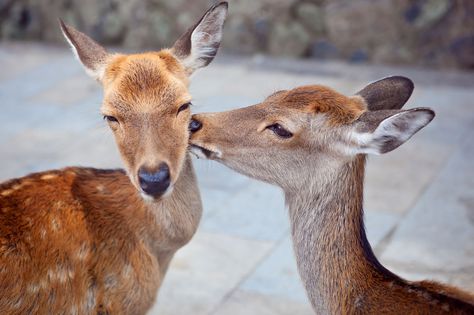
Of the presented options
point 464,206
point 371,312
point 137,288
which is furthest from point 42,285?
point 464,206

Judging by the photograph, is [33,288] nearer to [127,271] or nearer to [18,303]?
[18,303]

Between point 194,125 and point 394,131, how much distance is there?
0.97 metres

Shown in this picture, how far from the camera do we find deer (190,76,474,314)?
10.9 ft

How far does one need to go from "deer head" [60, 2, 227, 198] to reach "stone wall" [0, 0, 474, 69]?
5.22m

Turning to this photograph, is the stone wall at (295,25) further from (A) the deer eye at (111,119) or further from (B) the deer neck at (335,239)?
(A) the deer eye at (111,119)

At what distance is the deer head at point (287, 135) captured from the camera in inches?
134

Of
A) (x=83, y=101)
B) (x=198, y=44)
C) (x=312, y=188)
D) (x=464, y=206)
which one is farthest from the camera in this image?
(x=83, y=101)

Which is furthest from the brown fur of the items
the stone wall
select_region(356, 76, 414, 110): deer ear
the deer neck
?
the stone wall

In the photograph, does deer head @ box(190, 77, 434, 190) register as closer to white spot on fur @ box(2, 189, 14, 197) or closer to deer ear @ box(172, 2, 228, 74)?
deer ear @ box(172, 2, 228, 74)

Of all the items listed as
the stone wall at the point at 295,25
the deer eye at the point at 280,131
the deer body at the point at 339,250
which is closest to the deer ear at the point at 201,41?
the deer eye at the point at 280,131

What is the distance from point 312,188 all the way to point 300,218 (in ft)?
0.50

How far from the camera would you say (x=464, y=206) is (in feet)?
19.4

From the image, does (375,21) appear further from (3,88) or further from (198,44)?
(198,44)

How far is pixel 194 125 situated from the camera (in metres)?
3.62
